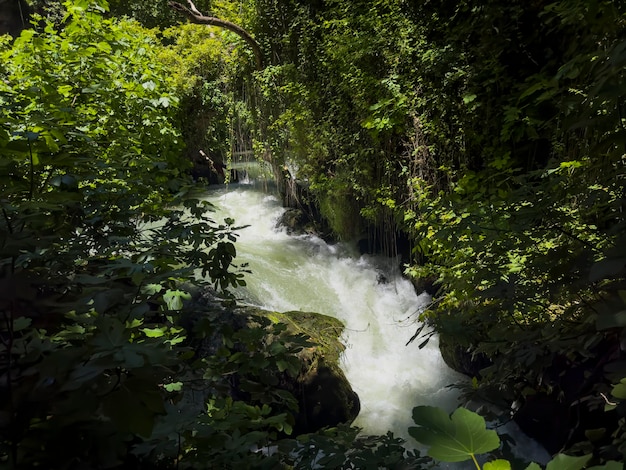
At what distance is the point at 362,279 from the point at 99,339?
17.2 ft

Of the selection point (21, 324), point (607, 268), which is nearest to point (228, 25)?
point (21, 324)

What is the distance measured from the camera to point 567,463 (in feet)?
1.43

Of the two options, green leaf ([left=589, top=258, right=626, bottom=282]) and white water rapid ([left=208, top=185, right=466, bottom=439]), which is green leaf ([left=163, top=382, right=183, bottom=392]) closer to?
green leaf ([left=589, top=258, right=626, bottom=282])

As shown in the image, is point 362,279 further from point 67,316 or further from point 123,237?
point 67,316

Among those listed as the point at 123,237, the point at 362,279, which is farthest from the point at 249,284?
the point at 123,237

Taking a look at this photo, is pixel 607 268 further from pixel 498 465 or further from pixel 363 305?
pixel 363 305

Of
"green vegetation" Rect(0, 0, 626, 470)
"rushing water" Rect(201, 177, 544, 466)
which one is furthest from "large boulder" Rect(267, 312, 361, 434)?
"green vegetation" Rect(0, 0, 626, 470)

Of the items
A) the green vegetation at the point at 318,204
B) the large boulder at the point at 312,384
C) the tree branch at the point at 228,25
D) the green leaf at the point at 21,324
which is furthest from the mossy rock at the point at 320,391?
the tree branch at the point at 228,25

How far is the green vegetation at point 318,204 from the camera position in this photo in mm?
630

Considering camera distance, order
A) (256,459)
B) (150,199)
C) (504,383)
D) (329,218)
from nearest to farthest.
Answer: (256,459) → (504,383) → (150,199) → (329,218)

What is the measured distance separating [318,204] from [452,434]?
20.6 feet

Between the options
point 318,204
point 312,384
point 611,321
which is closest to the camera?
point 611,321

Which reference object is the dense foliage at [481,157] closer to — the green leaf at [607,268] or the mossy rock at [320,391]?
the green leaf at [607,268]

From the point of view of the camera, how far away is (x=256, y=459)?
3.28 feet
